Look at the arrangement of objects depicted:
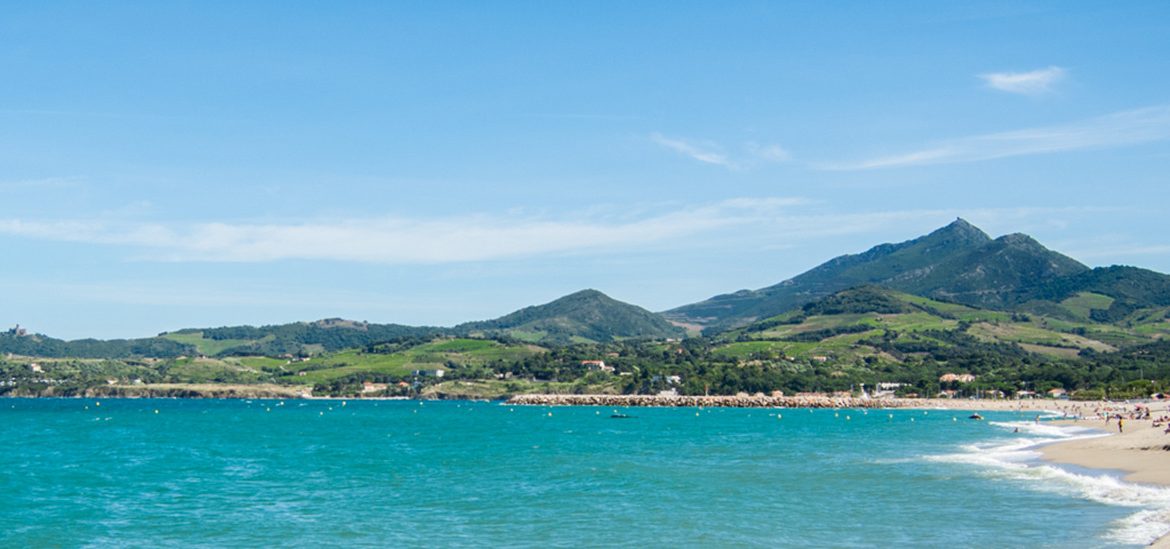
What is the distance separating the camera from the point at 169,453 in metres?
76.9

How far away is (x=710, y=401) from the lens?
186 metres

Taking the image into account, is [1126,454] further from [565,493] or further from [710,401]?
[710,401]

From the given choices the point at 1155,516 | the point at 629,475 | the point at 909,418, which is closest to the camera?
the point at 1155,516

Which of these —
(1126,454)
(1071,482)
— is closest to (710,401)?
(1126,454)

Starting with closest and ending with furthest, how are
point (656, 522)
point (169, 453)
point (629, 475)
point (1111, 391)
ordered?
point (656, 522) < point (629, 475) < point (169, 453) < point (1111, 391)

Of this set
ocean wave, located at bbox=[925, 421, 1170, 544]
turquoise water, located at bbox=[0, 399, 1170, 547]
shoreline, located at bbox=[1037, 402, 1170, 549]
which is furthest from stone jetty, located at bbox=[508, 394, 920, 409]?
ocean wave, located at bbox=[925, 421, 1170, 544]

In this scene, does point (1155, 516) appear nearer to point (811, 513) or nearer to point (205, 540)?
point (811, 513)

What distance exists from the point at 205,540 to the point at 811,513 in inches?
910

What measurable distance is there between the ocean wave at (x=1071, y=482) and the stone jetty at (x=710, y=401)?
88.7 m

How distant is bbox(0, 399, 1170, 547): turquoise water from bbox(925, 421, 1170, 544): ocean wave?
14 centimetres

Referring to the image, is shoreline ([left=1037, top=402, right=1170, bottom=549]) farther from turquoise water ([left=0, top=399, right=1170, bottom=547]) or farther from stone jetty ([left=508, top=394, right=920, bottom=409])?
stone jetty ([left=508, top=394, right=920, bottom=409])

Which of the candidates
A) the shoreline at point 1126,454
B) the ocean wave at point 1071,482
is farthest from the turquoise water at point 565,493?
the shoreline at point 1126,454

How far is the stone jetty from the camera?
6885 inches

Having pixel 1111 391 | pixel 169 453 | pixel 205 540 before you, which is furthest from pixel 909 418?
pixel 205 540
